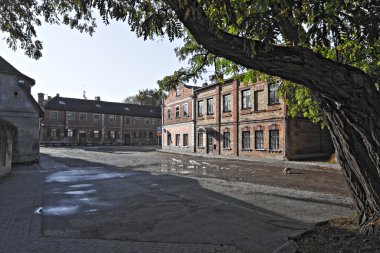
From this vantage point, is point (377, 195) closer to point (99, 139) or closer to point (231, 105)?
point (231, 105)

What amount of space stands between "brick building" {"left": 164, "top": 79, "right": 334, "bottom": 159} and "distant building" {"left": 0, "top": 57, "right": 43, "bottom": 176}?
54.9ft

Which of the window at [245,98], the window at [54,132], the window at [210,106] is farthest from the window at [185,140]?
the window at [54,132]

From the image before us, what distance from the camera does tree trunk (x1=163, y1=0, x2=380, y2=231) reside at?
10.6ft

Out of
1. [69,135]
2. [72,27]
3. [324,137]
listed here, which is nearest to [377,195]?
[72,27]

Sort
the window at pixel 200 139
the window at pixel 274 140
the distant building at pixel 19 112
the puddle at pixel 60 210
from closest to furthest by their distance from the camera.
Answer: the puddle at pixel 60 210
the distant building at pixel 19 112
the window at pixel 274 140
the window at pixel 200 139

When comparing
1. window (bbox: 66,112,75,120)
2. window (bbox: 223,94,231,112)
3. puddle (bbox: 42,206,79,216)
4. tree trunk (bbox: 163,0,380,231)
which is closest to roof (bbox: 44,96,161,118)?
window (bbox: 66,112,75,120)

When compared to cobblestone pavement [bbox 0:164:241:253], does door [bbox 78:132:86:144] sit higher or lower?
higher

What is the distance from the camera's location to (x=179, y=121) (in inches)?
1405

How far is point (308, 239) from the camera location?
390 cm

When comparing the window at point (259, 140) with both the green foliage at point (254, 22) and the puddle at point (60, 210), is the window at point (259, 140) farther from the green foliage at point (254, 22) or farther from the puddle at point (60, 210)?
the puddle at point (60, 210)

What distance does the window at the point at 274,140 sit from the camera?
72.3 feet

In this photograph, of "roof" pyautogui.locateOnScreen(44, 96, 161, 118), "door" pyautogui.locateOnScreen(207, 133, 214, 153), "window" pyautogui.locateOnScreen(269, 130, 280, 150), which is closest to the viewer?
"window" pyautogui.locateOnScreen(269, 130, 280, 150)

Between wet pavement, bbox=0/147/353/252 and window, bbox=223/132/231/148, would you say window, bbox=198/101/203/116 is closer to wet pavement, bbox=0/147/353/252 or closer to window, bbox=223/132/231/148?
window, bbox=223/132/231/148

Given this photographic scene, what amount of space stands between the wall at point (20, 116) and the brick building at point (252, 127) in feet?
54.9
